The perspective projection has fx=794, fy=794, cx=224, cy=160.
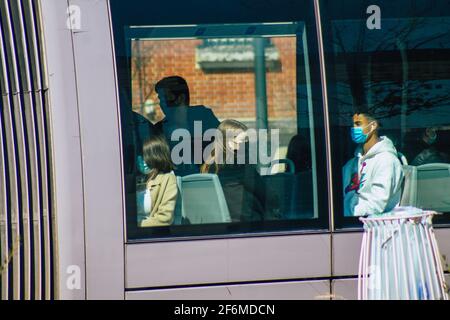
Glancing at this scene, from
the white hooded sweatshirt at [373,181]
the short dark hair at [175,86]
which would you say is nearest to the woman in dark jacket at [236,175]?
the short dark hair at [175,86]

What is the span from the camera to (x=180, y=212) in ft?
15.5

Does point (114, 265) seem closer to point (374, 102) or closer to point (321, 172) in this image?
point (321, 172)

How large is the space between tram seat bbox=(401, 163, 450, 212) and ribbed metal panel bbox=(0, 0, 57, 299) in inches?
84.8

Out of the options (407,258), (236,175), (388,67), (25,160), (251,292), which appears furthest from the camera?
(388,67)

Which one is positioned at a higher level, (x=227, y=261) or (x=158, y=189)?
(x=158, y=189)

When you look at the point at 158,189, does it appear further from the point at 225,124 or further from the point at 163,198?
the point at 225,124

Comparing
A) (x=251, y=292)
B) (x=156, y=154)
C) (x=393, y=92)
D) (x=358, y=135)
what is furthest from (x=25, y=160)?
(x=393, y=92)

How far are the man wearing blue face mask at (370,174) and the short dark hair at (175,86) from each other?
40.6 inches

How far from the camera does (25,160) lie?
4.52 metres

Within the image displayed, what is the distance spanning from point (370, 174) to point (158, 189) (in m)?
1.29

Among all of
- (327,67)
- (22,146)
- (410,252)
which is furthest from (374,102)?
(22,146)

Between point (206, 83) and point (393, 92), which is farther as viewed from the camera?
point (393, 92)

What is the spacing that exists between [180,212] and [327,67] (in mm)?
1238

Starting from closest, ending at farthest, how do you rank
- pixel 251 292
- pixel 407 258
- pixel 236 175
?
pixel 407 258, pixel 251 292, pixel 236 175
